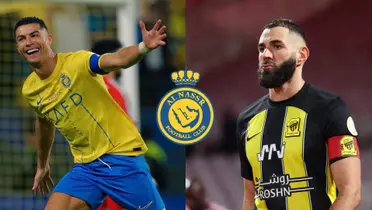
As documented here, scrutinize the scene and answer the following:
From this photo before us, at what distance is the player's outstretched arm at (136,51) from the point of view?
3.34 meters

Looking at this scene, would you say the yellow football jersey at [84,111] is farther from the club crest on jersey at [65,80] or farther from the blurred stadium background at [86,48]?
the blurred stadium background at [86,48]

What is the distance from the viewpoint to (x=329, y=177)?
115 inches

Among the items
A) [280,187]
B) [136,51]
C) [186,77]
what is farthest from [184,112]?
[280,187]

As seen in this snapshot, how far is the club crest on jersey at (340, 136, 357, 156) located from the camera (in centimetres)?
279

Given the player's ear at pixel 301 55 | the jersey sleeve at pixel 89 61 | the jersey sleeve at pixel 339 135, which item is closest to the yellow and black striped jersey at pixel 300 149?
the jersey sleeve at pixel 339 135

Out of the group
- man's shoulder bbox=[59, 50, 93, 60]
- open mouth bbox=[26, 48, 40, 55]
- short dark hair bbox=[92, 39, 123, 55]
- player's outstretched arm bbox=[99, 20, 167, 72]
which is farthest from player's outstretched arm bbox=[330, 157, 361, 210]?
Result: short dark hair bbox=[92, 39, 123, 55]

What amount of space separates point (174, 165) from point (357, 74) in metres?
1.55

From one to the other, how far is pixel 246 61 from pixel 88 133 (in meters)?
1.82

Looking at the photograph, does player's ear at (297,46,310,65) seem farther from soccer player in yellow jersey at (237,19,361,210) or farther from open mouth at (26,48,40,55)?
open mouth at (26,48,40,55)

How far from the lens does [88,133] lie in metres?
4.02

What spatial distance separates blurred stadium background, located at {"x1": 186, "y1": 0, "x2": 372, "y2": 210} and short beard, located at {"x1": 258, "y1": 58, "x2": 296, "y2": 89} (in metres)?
2.37

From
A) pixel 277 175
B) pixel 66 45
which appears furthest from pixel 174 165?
pixel 277 175

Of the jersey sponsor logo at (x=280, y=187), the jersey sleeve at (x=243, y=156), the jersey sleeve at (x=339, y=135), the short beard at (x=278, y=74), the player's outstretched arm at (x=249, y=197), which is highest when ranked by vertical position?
the short beard at (x=278, y=74)

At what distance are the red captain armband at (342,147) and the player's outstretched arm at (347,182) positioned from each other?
0.07 feet
